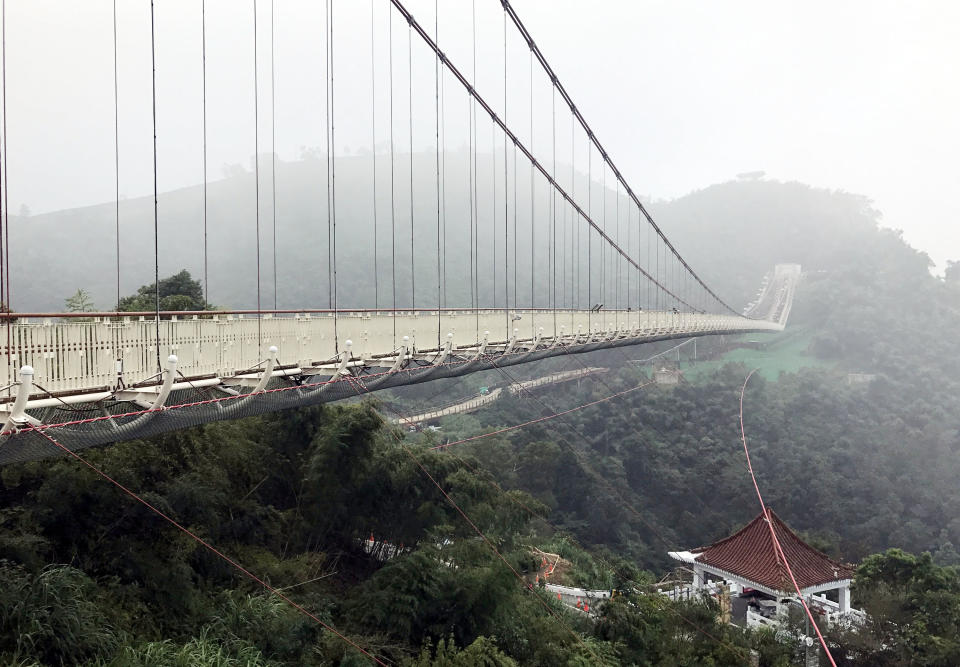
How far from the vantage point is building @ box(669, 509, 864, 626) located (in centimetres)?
1234

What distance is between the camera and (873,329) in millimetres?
45062

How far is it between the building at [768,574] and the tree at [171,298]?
1057 centimetres

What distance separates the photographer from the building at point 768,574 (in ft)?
40.5

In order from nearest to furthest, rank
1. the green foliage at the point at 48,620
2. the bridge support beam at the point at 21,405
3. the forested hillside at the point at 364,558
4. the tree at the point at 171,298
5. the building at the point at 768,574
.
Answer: the bridge support beam at the point at 21,405 < the green foliage at the point at 48,620 < the forested hillside at the point at 364,558 < the tree at the point at 171,298 < the building at the point at 768,574

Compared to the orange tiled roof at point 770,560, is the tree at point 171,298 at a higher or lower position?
higher

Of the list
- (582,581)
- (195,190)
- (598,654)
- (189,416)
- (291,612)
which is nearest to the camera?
(189,416)

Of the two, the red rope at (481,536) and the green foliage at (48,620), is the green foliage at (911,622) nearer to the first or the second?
the red rope at (481,536)

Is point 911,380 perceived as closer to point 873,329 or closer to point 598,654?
point 873,329

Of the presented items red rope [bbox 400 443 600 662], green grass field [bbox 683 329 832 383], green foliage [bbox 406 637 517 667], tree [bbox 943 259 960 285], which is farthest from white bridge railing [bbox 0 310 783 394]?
tree [bbox 943 259 960 285]

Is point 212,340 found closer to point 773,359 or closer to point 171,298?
point 171,298

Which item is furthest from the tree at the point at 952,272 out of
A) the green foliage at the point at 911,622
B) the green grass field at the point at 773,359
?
the green foliage at the point at 911,622

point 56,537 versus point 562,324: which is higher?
point 562,324

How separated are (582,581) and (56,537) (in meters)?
9.53

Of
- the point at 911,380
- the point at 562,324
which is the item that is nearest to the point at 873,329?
the point at 911,380
